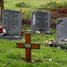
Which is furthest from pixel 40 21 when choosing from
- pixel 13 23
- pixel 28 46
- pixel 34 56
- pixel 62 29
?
pixel 28 46

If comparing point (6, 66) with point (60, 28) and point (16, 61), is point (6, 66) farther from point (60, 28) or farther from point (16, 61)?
point (60, 28)

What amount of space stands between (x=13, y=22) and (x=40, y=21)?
9.74 ft

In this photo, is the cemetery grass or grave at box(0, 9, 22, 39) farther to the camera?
grave at box(0, 9, 22, 39)

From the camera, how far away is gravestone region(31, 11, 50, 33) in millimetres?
23562

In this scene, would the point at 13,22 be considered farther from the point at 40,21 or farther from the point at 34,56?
the point at 34,56

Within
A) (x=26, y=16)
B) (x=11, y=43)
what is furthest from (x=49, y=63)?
(x=26, y=16)

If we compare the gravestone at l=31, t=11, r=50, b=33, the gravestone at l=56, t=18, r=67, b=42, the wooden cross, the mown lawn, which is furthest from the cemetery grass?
the gravestone at l=31, t=11, r=50, b=33

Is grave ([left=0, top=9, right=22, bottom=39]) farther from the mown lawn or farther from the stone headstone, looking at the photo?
the mown lawn

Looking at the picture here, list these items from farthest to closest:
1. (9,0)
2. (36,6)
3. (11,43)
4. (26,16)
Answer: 1. (9,0)
2. (36,6)
3. (26,16)
4. (11,43)

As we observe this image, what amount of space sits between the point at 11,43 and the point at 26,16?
12002 mm

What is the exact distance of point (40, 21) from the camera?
23.6 meters

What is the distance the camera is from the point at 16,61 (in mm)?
13992

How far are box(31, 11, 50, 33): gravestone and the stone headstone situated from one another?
2759 mm

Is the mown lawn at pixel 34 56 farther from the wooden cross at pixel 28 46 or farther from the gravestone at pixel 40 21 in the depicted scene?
the gravestone at pixel 40 21
